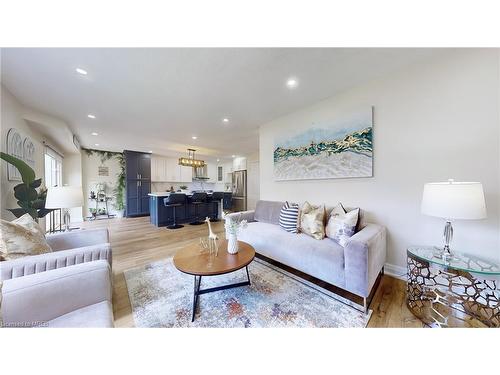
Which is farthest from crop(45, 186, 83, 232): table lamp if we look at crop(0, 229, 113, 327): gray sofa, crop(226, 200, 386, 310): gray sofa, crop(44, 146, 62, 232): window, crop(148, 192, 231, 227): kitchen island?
crop(44, 146, 62, 232): window

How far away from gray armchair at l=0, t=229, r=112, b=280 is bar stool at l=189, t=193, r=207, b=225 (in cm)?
333

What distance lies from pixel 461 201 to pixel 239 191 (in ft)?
19.7

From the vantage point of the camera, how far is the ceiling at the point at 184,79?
5.46ft

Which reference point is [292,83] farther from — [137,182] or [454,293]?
[137,182]

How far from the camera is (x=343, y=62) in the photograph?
179 cm

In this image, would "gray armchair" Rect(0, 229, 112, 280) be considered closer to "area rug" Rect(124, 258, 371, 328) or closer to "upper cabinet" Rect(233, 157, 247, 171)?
"area rug" Rect(124, 258, 371, 328)

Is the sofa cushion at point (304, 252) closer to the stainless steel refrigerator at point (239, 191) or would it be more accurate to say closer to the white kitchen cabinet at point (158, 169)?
the stainless steel refrigerator at point (239, 191)

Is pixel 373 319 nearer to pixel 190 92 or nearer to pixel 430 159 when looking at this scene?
pixel 430 159

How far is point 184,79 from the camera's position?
207cm

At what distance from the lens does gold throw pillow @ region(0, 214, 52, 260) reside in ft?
3.65

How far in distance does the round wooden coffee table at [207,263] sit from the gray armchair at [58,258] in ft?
1.96

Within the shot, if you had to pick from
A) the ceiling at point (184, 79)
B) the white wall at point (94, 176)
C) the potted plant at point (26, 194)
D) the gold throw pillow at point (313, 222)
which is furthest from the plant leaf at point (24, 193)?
the white wall at point (94, 176)
